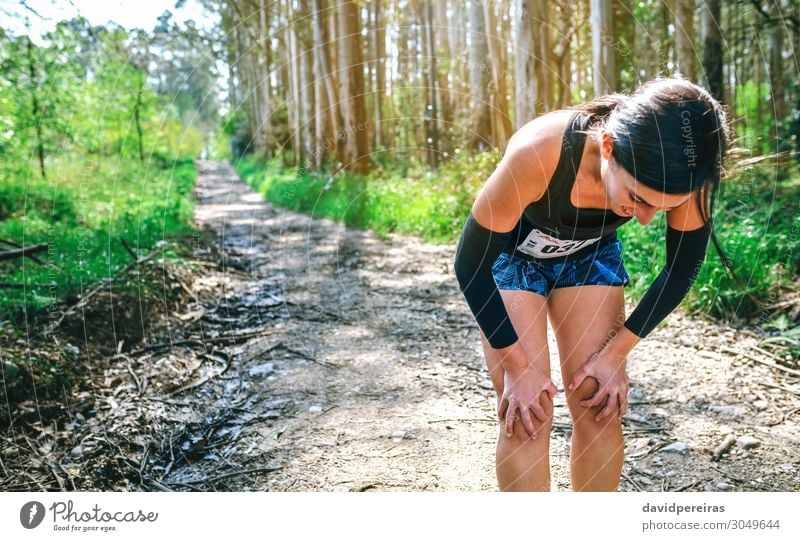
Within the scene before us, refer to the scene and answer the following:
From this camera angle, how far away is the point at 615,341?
157cm

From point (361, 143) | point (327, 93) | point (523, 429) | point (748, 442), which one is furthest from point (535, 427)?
point (327, 93)

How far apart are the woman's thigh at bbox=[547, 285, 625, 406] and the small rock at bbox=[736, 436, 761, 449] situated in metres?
0.73

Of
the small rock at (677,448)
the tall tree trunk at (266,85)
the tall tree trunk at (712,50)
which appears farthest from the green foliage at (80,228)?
the tall tree trunk at (712,50)

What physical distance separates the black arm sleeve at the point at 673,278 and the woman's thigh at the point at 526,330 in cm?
23

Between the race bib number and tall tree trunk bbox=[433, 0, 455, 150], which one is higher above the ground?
tall tree trunk bbox=[433, 0, 455, 150]

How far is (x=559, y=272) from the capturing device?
164cm

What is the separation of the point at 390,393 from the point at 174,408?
787 mm

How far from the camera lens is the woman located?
4.13 ft

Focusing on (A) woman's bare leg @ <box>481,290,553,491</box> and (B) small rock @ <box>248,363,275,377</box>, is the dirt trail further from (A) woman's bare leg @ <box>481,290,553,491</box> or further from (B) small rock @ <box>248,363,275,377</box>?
(A) woman's bare leg @ <box>481,290,553,491</box>

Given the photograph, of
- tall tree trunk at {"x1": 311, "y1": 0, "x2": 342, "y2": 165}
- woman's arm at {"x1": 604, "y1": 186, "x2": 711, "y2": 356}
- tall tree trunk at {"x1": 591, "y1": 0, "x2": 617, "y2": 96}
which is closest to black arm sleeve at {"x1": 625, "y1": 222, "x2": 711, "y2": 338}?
woman's arm at {"x1": 604, "y1": 186, "x2": 711, "y2": 356}

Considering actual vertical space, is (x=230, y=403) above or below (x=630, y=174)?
below

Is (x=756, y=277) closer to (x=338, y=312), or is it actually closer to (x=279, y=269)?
(x=338, y=312)

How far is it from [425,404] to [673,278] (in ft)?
3.53
